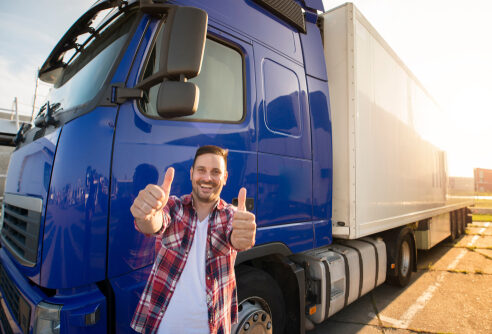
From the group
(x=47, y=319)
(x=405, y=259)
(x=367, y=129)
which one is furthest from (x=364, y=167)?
(x=47, y=319)

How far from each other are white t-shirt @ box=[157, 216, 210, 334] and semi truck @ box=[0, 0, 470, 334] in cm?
39

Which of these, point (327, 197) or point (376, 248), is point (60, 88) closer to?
point (327, 197)

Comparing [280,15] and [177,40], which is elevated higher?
[280,15]

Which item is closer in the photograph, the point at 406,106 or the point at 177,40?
the point at 177,40

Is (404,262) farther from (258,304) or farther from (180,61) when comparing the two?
(180,61)

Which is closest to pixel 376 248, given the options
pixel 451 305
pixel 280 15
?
pixel 451 305

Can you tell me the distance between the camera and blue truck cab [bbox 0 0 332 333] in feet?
4.91

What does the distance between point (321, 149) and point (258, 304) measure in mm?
1479

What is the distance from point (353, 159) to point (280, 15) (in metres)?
1.56

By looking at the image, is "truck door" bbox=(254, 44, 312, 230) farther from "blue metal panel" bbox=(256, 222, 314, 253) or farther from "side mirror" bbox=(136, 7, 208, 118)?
"side mirror" bbox=(136, 7, 208, 118)

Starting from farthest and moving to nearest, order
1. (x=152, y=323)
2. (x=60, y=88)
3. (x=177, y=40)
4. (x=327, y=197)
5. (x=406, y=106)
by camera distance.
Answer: (x=406, y=106), (x=327, y=197), (x=60, y=88), (x=177, y=40), (x=152, y=323)

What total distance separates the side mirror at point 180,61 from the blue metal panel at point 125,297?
887mm

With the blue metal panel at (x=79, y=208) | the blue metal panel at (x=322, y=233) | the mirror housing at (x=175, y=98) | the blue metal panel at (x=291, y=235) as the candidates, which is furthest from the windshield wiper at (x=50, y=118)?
the blue metal panel at (x=322, y=233)

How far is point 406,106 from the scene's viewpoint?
4.68 meters
